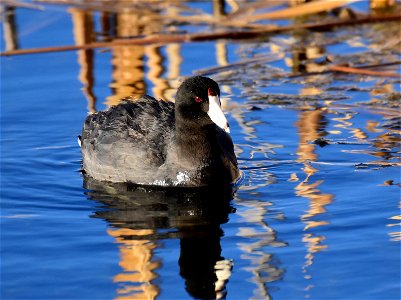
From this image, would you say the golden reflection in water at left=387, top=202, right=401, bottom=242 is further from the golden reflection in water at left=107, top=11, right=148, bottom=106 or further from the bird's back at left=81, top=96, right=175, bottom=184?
the golden reflection in water at left=107, top=11, right=148, bottom=106

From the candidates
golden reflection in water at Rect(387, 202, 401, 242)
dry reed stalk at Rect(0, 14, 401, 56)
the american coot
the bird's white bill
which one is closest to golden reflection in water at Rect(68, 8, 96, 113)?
dry reed stalk at Rect(0, 14, 401, 56)

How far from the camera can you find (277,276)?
17.4 ft

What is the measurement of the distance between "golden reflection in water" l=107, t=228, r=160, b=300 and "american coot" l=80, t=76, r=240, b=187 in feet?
3.50

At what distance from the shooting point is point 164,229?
6.21m

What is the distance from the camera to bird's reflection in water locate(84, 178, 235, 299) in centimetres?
532

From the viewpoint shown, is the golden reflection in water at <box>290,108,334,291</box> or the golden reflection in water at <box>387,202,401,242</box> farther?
the golden reflection in water at <box>387,202,401,242</box>

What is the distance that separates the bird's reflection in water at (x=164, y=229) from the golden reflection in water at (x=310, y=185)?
18.8 inches

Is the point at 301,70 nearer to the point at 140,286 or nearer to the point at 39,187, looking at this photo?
the point at 39,187

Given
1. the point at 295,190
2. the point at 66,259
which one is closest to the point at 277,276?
the point at 66,259

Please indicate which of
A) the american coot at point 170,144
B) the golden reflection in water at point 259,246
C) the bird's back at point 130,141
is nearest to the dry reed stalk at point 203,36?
the bird's back at point 130,141

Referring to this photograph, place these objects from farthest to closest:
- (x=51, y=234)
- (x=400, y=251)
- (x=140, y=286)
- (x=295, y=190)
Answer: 1. (x=295, y=190)
2. (x=51, y=234)
3. (x=400, y=251)
4. (x=140, y=286)

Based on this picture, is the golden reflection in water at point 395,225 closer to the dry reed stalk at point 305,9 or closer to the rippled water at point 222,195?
the rippled water at point 222,195

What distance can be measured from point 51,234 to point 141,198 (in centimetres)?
100

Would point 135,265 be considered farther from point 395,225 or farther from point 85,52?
point 85,52
